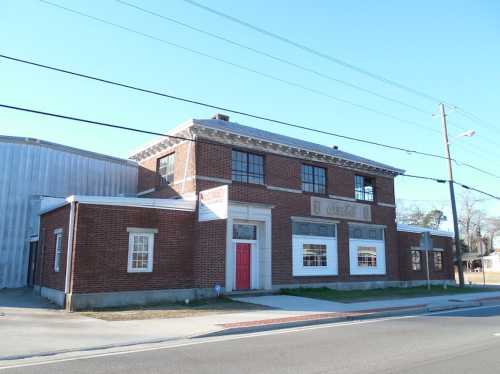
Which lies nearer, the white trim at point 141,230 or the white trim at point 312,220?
the white trim at point 141,230

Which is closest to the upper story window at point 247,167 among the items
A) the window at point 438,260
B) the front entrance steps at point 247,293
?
the front entrance steps at point 247,293

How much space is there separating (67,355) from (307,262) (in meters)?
15.5

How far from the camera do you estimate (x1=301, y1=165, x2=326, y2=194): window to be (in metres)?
23.5

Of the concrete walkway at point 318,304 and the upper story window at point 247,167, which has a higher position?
the upper story window at point 247,167

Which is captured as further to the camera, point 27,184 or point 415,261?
point 415,261

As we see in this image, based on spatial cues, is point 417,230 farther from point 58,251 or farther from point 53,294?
point 53,294

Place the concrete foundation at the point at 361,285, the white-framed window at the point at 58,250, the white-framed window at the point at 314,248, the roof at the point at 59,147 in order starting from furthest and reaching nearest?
the roof at the point at 59,147 → the white-framed window at the point at 314,248 → the concrete foundation at the point at 361,285 → the white-framed window at the point at 58,250

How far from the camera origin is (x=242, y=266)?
66.0 ft

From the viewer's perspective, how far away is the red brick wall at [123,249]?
15.8m

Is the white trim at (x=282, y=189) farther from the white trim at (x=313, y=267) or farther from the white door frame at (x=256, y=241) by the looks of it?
the white trim at (x=313, y=267)

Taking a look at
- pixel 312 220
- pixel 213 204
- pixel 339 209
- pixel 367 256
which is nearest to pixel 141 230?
pixel 213 204

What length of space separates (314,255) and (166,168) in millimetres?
8824

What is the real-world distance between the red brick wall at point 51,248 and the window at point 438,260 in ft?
81.4

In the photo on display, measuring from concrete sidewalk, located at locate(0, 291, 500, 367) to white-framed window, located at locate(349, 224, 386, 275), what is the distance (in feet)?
23.0
